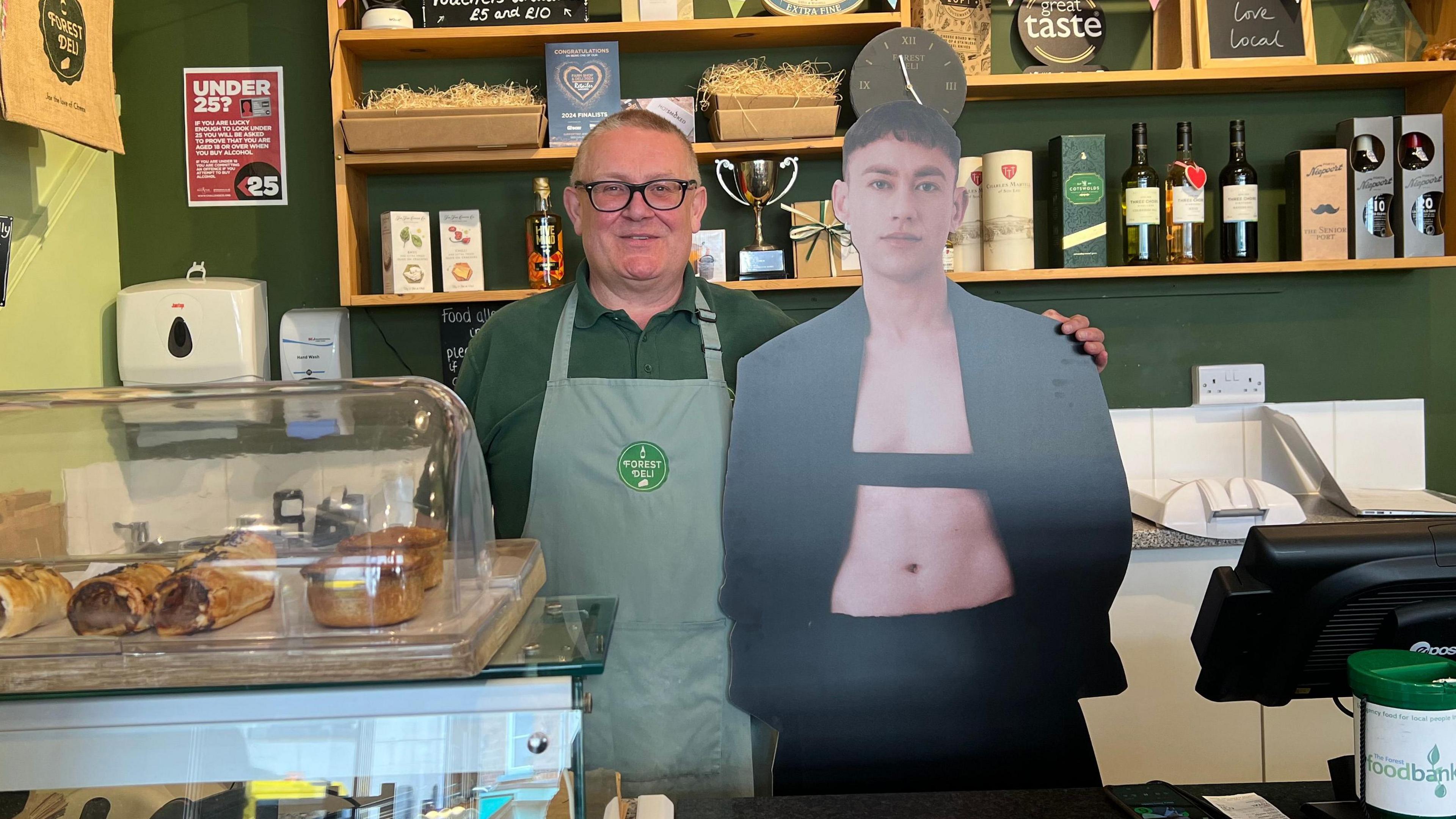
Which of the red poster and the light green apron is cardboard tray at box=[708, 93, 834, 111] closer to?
the light green apron

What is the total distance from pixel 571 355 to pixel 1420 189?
2.37m

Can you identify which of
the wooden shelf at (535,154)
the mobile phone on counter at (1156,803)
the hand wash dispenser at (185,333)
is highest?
the wooden shelf at (535,154)

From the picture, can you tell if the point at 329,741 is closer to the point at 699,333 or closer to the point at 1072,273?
the point at 699,333

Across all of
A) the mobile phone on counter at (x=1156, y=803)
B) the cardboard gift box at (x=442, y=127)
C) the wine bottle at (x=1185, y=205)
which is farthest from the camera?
the wine bottle at (x=1185, y=205)

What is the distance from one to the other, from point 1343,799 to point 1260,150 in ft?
7.81

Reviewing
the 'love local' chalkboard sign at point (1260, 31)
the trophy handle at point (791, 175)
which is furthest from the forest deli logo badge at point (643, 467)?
the 'love local' chalkboard sign at point (1260, 31)

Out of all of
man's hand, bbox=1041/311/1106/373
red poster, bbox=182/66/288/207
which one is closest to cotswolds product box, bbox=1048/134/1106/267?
man's hand, bbox=1041/311/1106/373

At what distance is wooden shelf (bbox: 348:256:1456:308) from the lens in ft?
9.00

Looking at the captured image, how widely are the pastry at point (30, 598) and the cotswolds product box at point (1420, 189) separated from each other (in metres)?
3.09

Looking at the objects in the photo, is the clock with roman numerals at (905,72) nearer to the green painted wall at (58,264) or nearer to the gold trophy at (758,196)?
the gold trophy at (758,196)

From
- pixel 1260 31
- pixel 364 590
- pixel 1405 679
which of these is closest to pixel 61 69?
pixel 364 590

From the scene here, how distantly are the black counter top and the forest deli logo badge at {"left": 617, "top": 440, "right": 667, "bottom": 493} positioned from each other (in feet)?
2.09

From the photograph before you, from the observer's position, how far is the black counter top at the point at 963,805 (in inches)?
46.2

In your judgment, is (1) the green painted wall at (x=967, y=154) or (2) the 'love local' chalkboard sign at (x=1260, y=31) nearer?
(2) the 'love local' chalkboard sign at (x=1260, y=31)
